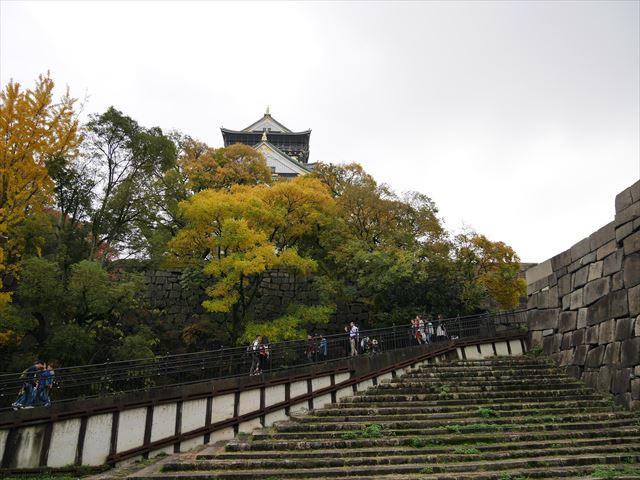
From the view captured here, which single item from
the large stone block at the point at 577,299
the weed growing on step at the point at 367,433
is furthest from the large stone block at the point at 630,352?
the weed growing on step at the point at 367,433

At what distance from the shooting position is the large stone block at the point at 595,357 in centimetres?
1138

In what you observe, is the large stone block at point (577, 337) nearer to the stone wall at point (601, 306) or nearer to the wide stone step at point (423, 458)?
the stone wall at point (601, 306)

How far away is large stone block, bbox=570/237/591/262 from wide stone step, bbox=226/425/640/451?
4744mm

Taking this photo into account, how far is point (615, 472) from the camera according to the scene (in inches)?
284

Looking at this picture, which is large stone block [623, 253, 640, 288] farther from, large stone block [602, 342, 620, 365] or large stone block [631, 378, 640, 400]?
large stone block [631, 378, 640, 400]

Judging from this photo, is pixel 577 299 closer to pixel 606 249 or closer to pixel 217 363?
pixel 606 249

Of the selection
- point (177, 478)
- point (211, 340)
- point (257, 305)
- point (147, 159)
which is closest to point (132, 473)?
point (177, 478)

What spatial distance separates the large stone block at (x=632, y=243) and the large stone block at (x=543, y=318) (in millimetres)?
3676

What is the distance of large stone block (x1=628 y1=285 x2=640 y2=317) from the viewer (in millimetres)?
10039

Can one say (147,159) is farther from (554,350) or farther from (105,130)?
(554,350)

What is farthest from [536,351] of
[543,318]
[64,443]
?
[64,443]

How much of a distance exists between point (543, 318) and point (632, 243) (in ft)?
15.7

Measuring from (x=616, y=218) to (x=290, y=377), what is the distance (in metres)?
8.88

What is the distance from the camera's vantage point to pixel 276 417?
11.4 metres
